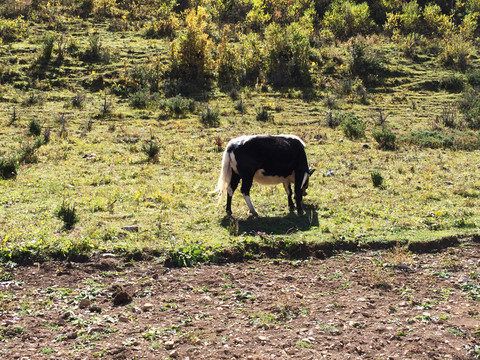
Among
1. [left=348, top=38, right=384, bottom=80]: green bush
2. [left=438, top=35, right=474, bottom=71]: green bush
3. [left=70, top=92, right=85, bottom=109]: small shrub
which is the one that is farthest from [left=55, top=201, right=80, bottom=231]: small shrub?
[left=438, top=35, right=474, bottom=71]: green bush


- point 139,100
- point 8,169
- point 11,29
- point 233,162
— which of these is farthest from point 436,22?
point 8,169

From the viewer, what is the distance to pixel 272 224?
1086cm

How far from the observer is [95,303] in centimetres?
725

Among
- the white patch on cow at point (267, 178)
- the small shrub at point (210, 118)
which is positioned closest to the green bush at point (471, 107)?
the small shrub at point (210, 118)

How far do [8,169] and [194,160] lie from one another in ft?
19.7

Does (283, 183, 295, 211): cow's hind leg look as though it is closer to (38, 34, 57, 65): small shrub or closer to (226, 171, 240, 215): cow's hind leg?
(226, 171, 240, 215): cow's hind leg

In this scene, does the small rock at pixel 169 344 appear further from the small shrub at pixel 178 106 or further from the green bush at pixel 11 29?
the green bush at pixel 11 29

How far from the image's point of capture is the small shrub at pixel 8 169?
44.5 feet

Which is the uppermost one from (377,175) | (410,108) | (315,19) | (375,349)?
(315,19)

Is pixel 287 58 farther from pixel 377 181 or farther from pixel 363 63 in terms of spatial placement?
pixel 377 181

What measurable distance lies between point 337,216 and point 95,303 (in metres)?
6.24

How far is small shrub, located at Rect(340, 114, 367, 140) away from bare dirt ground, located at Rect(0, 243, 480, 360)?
11.8 metres

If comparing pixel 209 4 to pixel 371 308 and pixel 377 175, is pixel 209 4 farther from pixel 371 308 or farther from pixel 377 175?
pixel 371 308

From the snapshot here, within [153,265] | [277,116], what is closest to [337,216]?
[153,265]
